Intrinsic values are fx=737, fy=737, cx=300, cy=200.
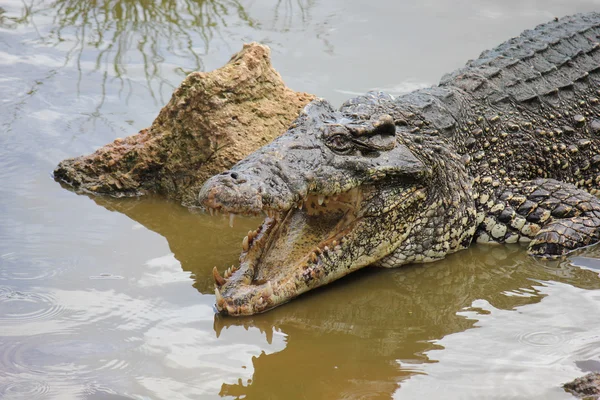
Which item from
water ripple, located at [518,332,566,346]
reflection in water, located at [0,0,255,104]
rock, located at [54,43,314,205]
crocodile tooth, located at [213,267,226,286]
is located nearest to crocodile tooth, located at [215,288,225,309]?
crocodile tooth, located at [213,267,226,286]

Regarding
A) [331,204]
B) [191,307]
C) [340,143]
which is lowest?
[191,307]

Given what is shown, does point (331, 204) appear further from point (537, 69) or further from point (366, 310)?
point (537, 69)

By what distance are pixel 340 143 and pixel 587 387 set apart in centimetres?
212

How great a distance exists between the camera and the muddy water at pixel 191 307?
12.4ft

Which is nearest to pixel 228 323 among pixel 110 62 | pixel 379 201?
pixel 379 201

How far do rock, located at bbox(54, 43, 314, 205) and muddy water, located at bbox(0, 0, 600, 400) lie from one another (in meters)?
0.19

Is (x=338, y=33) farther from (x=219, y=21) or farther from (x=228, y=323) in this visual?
(x=228, y=323)

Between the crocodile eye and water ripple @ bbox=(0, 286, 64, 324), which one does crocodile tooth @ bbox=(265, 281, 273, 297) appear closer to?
the crocodile eye

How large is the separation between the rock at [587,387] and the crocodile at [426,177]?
1.71 meters

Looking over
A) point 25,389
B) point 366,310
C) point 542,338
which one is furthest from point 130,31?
point 542,338

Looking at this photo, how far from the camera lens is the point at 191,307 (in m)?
4.54

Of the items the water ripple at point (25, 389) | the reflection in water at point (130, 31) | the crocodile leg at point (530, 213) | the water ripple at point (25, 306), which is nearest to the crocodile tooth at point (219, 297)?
the water ripple at point (25, 306)

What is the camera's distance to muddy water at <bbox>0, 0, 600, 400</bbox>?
3.78 meters

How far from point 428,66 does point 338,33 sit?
1.51 metres
